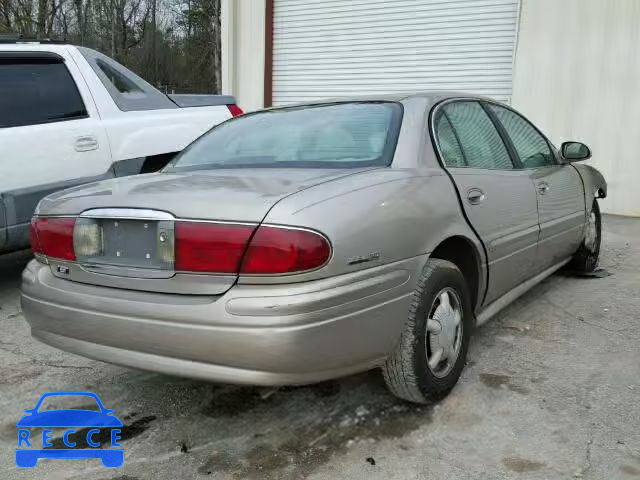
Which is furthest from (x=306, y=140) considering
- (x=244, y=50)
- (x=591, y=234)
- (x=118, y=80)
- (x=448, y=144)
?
(x=244, y=50)

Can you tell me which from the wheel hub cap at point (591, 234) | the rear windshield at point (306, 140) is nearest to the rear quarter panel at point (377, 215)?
the rear windshield at point (306, 140)

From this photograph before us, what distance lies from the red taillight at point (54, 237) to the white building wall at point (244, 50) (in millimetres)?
8921

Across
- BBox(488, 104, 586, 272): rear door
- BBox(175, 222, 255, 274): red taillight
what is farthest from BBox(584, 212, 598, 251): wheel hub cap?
BBox(175, 222, 255, 274): red taillight

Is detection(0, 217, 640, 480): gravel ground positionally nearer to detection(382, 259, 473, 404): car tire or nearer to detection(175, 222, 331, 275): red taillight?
detection(382, 259, 473, 404): car tire

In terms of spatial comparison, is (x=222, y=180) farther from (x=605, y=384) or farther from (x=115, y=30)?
(x=115, y=30)

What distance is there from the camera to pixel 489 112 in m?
3.69

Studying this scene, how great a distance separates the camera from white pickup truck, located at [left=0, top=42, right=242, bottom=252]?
414 centimetres

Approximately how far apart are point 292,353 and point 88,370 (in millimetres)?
1620

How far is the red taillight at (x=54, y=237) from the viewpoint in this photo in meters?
2.43

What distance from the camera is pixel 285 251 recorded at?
2.04m

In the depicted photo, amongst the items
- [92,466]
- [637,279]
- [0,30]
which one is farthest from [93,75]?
[0,30]

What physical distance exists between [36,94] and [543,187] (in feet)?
11.8

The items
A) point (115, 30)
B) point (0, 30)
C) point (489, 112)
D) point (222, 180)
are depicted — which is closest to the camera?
point (222, 180)

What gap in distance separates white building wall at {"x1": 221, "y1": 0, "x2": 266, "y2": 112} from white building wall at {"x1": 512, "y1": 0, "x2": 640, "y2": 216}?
4.84 metres
